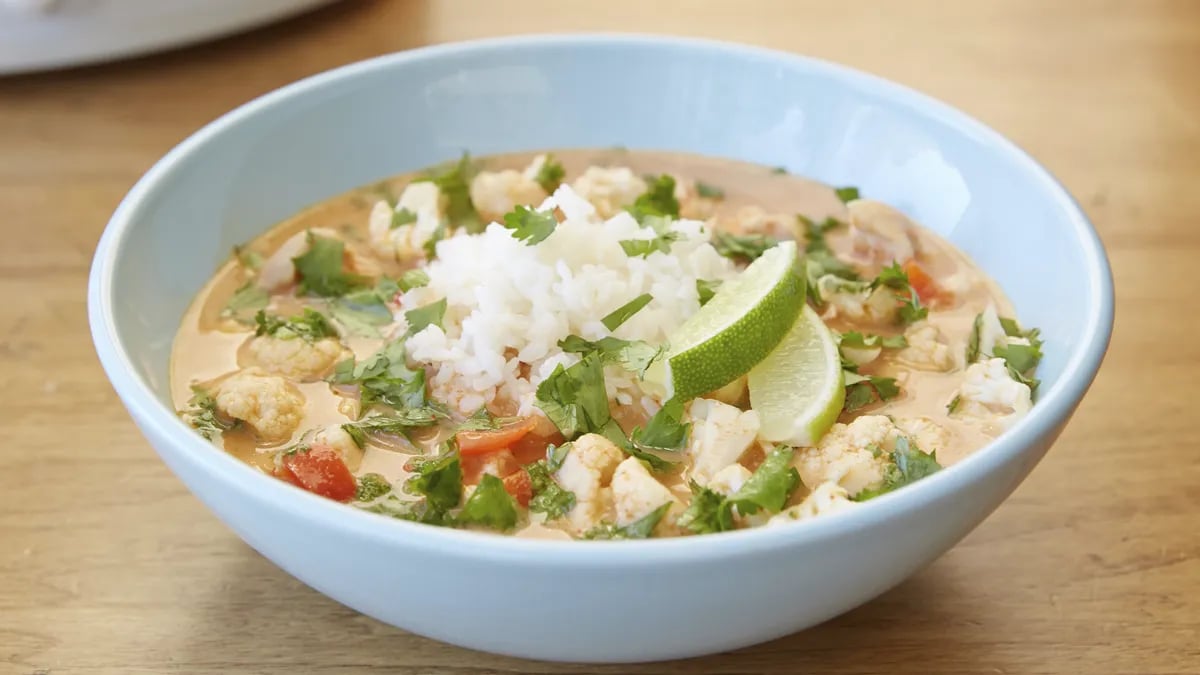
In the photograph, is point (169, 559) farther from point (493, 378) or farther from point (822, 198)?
point (822, 198)

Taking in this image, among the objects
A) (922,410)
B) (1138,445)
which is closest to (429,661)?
(922,410)

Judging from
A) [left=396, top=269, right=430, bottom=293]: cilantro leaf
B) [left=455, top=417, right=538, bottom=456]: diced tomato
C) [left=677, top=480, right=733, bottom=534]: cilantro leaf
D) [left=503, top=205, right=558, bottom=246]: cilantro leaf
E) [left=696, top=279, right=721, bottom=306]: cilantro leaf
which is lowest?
[left=455, top=417, right=538, bottom=456]: diced tomato

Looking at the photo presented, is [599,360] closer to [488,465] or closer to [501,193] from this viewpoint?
[488,465]

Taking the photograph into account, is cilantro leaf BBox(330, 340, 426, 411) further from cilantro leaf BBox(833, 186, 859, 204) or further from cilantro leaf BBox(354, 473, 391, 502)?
cilantro leaf BBox(833, 186, 859, 204)

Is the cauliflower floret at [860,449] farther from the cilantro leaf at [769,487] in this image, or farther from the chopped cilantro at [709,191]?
the chopped cilantro at [709,191]

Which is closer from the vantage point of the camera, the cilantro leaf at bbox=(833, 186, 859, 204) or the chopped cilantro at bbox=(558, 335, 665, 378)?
the chopped cilantro at bbox=(558, 335, 665, 378)

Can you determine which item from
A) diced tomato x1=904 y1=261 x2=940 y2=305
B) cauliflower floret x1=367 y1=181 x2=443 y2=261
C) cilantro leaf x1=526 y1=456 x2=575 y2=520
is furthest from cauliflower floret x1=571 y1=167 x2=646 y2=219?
cilantro leaf x1=526 y1=456 x2=575 y2=520

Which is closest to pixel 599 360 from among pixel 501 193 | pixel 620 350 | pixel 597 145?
pixel 620 350
